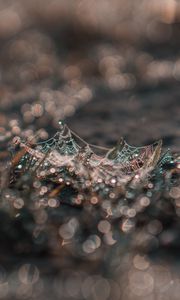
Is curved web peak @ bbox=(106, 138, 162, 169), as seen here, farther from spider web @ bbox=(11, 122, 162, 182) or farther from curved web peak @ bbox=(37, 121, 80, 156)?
curved web peak @ bbox=(37, 121, 80, 156)

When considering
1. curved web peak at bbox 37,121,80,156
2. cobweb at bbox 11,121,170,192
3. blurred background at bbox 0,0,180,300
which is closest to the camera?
blurred background at bbox 0,0,180,300

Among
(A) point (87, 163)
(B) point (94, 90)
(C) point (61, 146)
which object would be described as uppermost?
(B) point (94, 90)

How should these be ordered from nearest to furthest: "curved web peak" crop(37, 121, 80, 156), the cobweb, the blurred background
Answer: the blurred background → the cobweb → "curved web peak" crop(37, 121, 80, 156)

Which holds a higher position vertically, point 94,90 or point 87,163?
point 94,90

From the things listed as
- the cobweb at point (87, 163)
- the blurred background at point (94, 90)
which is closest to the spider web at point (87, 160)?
the cobweb at point (87, 163)

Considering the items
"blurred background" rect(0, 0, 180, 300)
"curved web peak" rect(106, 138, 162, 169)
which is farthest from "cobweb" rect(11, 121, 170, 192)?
"blurred background" rect(0, 0, 180, 300)

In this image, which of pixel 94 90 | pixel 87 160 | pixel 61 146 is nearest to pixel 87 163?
pixel 87 160

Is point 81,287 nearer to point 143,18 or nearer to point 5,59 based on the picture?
point 5,59

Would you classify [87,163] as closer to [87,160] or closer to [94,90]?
[87,160]

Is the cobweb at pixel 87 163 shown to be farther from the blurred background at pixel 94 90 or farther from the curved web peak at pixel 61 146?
the blurred background at pixel 94 90

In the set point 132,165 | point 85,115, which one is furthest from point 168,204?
point 85,115
